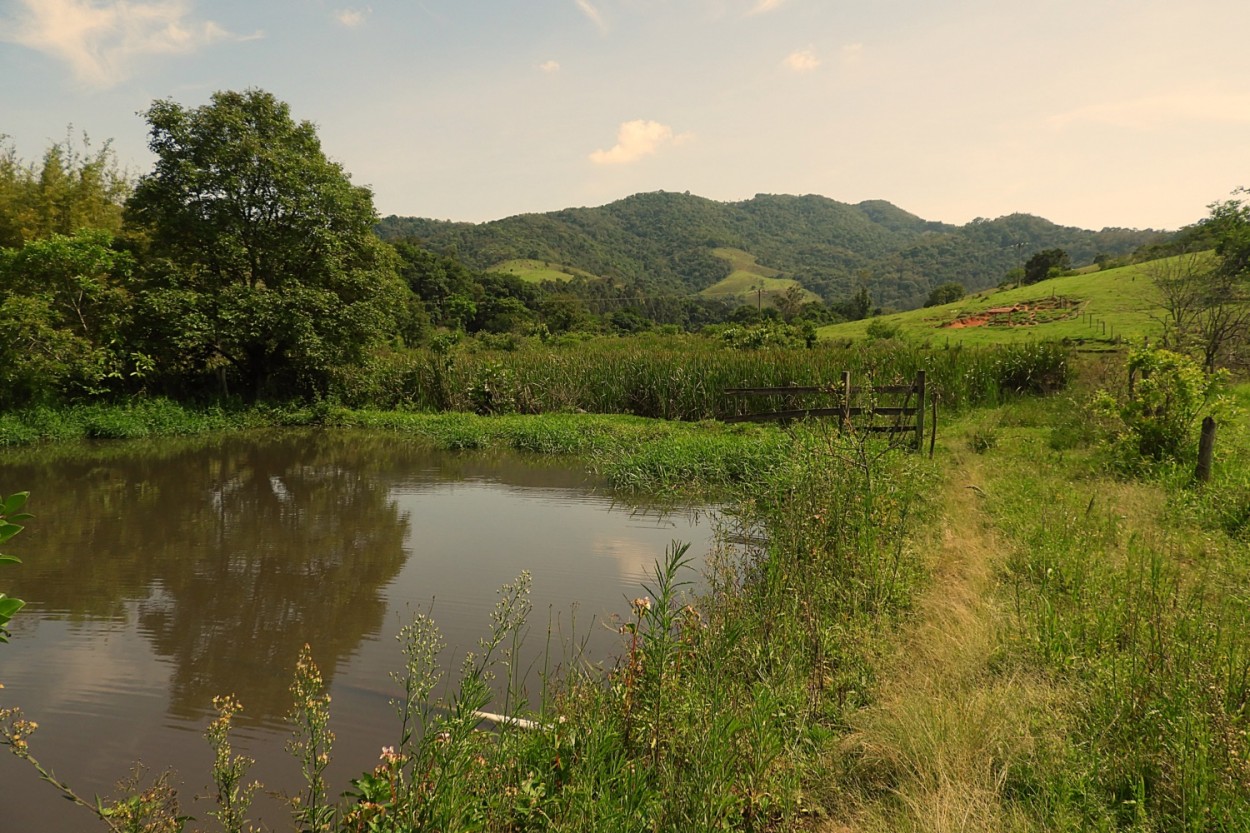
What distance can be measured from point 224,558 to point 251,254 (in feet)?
46.1

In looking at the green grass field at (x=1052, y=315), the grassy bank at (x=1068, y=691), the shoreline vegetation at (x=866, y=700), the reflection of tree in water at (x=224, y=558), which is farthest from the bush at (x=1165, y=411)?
the green grass field at (x=1052, y=315)

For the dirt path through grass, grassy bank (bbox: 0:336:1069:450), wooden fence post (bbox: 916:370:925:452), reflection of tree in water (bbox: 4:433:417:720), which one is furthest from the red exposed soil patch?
the dirt path through grass

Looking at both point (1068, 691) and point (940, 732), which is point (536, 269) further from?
point (940, 732)

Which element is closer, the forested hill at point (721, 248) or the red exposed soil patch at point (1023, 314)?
the red exposed soil patch at point (1023, 314)

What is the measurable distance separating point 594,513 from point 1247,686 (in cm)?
772

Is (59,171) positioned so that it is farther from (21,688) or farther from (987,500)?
(987,500)

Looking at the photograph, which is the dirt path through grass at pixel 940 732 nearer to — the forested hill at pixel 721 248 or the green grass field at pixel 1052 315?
the green grass field at pixel 1052 315

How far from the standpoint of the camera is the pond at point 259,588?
14.6 ft

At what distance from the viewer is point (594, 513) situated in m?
10.3

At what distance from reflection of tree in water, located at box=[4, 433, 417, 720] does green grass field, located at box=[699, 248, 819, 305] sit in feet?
364

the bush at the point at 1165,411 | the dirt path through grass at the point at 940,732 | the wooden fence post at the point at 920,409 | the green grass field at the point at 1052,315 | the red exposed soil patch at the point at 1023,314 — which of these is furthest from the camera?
the red exposed soil patch at the point at 1023,314

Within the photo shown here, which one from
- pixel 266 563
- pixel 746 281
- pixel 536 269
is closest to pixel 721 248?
pixel 746 281

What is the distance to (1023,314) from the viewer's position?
115ft

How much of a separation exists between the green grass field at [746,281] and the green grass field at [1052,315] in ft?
255
